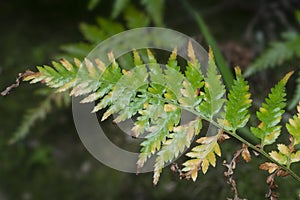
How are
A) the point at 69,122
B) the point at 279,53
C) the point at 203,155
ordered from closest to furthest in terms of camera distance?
the point at 203,155
the point at 279,53
the point at 69,122

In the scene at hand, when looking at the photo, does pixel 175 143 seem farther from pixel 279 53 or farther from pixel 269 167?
pixel 279 53

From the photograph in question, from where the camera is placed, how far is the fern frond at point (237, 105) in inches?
40.2

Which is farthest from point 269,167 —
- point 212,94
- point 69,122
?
point 69,122

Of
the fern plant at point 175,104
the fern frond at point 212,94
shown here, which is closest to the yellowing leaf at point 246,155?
the fern plant at point 175,104

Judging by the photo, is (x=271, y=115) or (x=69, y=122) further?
(x=69, y=122)

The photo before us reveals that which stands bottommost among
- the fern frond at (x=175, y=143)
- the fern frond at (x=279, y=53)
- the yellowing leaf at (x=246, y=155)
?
the yellowing leaf at (x=246, y=155)

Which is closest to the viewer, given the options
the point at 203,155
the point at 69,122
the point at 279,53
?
the point at 203,155

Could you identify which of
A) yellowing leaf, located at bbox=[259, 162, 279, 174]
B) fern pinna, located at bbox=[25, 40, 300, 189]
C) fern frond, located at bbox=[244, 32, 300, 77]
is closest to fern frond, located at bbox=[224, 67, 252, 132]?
fern pinna, located at bbox=[25, 40, 300, 189]

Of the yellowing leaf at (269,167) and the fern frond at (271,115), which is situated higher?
the fern frond at (271,115)

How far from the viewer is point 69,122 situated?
2520 millimetres

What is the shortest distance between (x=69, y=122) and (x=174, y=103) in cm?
157

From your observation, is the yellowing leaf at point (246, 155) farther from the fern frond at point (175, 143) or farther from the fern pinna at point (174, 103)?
the fern frond at point (175, 143)

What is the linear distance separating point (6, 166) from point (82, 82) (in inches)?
62.8

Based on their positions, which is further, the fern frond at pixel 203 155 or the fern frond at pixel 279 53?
the fern frond at pixel 279 53
